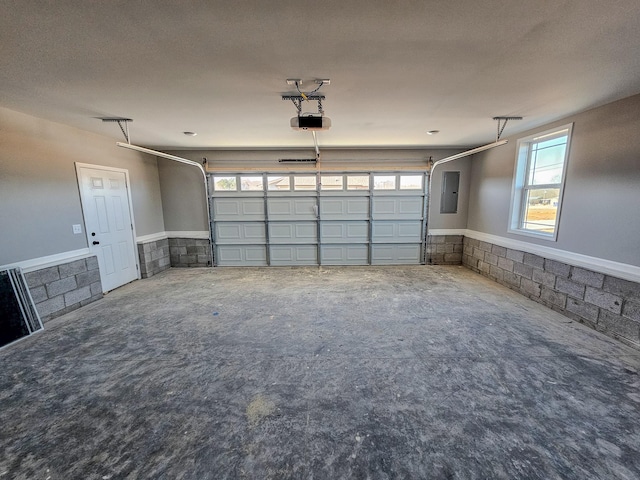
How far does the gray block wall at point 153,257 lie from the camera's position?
5.13 metres

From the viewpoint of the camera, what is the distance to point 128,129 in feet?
12.7

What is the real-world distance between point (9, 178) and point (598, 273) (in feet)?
23.1

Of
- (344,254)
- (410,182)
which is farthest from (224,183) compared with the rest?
(410,182)

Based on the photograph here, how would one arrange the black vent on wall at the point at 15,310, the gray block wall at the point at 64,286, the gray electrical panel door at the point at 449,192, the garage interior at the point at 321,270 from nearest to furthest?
the garage interior at the point at 321,270 → the black vent on wall at the point at 15,310 → the gray block wall at the point at 64,286 → the gray electrical panel door at the point at 449,192

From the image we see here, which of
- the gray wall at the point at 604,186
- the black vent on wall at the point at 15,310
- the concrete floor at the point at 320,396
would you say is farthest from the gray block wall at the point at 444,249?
the black vent on wall at the point at 15,310

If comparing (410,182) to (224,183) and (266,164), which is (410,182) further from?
(224,183)

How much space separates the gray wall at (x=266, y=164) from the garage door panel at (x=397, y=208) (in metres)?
0.44

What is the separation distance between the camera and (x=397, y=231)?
19.4 ft

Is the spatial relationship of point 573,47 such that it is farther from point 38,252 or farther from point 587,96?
point 38,252

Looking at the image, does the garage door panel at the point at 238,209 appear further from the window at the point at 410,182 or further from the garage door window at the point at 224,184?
the window at the point at 410,182

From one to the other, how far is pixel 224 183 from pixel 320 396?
5026mm

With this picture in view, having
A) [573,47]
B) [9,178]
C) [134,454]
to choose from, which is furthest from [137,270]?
[573,47]

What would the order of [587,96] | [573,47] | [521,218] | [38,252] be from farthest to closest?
1. [521,218]
2. [38,252]
3. [587,96]
4. [573,47]

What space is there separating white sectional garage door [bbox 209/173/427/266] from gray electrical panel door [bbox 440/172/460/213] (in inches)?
17.7
